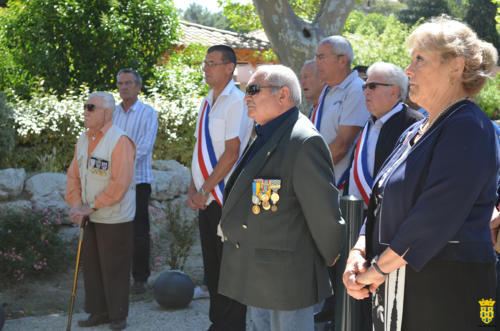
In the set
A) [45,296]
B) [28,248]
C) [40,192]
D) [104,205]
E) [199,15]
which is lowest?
[45,296]

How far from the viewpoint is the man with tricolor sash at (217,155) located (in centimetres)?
466

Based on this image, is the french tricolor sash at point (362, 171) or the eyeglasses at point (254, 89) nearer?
the eyeglasses at point (254, 89)

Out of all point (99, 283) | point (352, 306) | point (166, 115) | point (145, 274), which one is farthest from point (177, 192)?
point (352, 306)

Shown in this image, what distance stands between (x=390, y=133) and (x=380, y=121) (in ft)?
0.44

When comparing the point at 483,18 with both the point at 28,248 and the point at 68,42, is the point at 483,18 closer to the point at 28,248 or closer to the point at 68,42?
the point at 68,42

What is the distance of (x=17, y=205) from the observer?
7324 mm

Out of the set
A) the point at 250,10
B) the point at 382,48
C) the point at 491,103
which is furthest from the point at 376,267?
the point at 382,48

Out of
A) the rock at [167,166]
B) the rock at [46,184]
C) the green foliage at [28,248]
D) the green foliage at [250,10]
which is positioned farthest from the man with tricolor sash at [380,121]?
the green foliage at [250,10]

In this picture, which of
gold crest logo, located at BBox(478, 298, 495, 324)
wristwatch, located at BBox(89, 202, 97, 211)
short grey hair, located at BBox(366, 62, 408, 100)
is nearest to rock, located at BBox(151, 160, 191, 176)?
wristwatch, located at BBox(89, 202, 97, 211)

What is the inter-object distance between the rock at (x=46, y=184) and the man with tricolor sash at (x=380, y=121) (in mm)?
4809

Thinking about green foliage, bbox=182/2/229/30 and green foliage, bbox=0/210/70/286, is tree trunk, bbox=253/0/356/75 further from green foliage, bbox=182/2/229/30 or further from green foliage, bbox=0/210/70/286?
green foliage, bbox=182/2/229/30

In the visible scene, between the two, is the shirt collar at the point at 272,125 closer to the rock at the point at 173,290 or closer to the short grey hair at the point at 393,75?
the short grey hair at the point at 393,75

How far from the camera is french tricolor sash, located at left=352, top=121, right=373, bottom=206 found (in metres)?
4.14

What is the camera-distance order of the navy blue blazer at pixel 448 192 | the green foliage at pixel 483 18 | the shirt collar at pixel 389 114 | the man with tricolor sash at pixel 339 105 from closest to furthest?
the navy blue blazer at pixel 448 192, the shirt collar at pixel 389 114, the man with tricolor sash at pixel 339 105, the green foliage at pixel 483 18
